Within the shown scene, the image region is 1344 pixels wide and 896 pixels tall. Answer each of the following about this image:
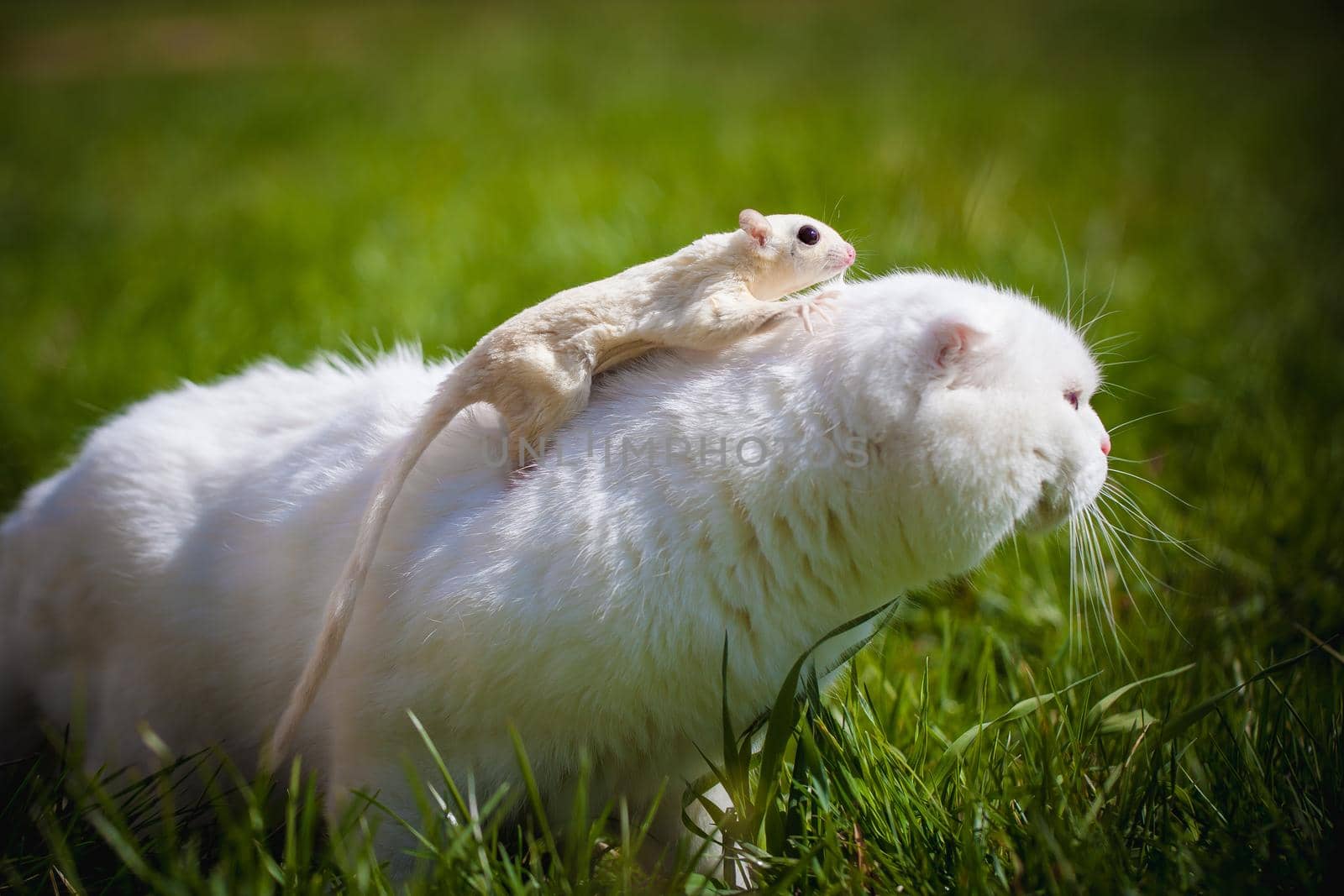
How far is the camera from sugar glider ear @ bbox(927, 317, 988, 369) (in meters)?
1.61

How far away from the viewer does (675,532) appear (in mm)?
Result: 1632

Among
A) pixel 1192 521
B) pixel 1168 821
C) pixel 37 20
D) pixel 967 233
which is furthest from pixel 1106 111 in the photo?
pixel 37 20

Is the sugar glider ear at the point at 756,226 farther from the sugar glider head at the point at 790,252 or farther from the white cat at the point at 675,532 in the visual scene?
the white cat at the point at 675,532

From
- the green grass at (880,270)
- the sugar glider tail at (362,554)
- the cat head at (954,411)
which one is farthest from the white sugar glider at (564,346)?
the green grass at (880,270)

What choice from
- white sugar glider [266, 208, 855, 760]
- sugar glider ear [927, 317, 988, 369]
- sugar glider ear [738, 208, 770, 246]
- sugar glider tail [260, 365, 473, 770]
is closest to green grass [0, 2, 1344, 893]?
sugar glider tail [260, 365, 473, 770]

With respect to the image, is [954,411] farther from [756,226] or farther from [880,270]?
[880,270]

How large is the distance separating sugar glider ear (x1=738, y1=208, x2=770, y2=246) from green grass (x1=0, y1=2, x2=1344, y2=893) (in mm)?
772

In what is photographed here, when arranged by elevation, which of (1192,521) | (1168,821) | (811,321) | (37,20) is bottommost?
(1192,521)

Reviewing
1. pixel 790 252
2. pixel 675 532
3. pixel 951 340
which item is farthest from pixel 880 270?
pixel 675 532

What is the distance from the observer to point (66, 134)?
22.0 feet

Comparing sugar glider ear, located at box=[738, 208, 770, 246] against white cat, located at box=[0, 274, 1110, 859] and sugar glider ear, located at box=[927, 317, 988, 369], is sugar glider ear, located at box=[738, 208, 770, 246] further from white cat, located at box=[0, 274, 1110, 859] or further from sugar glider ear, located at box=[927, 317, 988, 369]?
sugar glider ear, located at box=[927, 317, 988, 369]

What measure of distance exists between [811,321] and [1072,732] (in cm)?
83

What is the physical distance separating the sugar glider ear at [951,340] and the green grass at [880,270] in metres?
0.60

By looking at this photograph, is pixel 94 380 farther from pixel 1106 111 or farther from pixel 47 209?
pixel 1106 111
